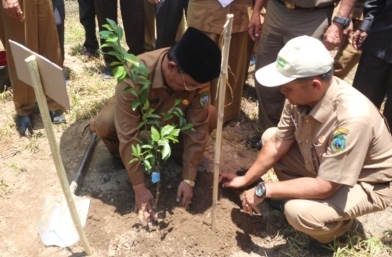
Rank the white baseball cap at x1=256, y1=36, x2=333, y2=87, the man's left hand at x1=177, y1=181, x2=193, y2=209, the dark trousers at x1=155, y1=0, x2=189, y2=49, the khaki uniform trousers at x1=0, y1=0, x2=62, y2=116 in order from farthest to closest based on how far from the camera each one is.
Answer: the dark trousers at x1=155, y1=0, x2=189, y2=49, the khaki uniform trousers at x1=0, y1=0, x2=62, y2=116, the man's left hand at x1=177, y1=181, x2=193, y2=209, the white baseball cap at x1=256, y1=36, x2=333, y2=87

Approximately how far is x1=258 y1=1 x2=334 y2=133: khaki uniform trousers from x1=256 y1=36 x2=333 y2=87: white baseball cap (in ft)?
2.96

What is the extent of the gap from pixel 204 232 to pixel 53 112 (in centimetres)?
204

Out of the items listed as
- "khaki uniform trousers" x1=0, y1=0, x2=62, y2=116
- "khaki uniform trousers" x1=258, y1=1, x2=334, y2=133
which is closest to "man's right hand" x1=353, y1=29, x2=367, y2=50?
"khaki uniform trousers" x1=258, y1=1, x2=334, y2=133

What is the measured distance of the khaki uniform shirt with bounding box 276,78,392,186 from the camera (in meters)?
2.37

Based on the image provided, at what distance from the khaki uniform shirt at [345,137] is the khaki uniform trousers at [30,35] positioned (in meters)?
2.33

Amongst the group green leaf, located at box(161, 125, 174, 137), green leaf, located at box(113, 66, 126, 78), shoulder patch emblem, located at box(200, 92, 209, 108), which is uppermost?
green leaf, located at box(113, 66, 126, 78)

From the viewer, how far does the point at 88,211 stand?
3.12 meters

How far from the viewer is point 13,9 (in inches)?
133

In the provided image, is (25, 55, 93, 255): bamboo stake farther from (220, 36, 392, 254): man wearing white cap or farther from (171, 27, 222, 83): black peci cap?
(220, 36, 392, 254): man wearing white cap

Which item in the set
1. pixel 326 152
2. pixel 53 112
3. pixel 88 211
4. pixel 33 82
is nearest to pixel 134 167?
pixel 88 211

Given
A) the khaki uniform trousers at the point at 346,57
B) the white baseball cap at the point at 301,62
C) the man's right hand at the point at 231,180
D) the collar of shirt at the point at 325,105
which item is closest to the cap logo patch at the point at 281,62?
the white baseball cap at the point at 301,62

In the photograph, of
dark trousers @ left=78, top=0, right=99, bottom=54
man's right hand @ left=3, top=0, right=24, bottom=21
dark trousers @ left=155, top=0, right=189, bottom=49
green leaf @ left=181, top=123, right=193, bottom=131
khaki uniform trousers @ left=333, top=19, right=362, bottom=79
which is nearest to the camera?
green leaf @ left=181, top=123, right=193, bottom=131

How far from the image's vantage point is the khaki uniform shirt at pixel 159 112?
112 inches

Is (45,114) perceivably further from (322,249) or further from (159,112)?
(322,249)
